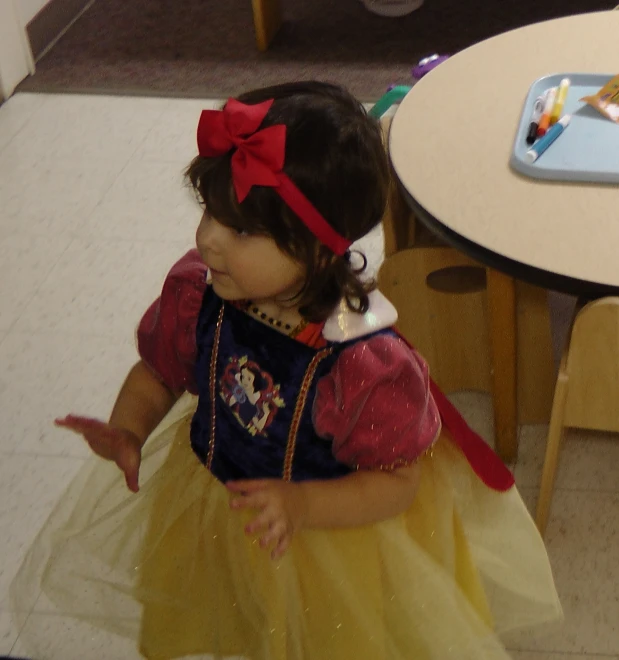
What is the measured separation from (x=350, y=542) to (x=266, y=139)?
47 cm

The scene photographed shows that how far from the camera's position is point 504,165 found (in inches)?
49.4

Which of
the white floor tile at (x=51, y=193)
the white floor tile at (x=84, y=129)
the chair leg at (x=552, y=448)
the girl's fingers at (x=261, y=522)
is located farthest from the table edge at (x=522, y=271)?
the white floor tile at (x=84, y=129)

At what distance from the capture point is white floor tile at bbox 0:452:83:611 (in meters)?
1.46

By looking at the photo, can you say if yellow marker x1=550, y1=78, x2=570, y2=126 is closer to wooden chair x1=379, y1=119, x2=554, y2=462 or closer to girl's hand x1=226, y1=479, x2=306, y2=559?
wooden chair x1=379, y1=119, x2=554, y2=462

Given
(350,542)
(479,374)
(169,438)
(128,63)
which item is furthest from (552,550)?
(128,63)

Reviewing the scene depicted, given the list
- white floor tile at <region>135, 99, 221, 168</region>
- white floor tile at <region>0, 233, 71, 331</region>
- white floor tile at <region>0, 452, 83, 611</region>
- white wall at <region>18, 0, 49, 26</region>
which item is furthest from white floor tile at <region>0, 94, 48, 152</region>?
white floor tile at <region>0, 452, 83, 611</region>

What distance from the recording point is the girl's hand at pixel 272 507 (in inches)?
33.8

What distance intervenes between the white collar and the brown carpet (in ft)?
5.97

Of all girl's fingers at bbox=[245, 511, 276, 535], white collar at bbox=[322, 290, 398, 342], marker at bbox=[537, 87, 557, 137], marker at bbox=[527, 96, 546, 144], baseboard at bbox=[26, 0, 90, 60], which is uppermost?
white collar at bbox=[322, 290, 398, 342]

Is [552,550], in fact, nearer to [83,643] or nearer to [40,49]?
[83,643]

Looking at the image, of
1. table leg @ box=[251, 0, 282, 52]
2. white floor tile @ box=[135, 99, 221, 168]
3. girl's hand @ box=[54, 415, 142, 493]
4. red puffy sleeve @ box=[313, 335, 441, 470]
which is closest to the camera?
red puffy sleeve @ box=[313, 335, 441, 470]

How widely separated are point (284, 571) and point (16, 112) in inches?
82.2

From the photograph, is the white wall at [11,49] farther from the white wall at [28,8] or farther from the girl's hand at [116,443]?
the girl's hand at [116,443]

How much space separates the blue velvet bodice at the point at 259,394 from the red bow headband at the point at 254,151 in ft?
0.49
